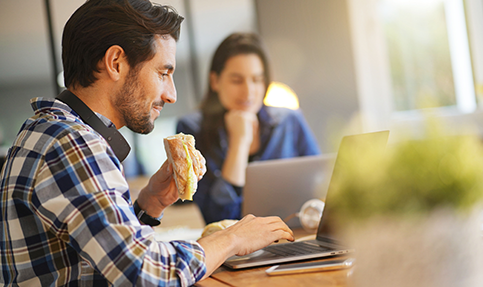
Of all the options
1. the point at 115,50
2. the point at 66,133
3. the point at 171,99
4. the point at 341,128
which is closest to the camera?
the point at 341,128

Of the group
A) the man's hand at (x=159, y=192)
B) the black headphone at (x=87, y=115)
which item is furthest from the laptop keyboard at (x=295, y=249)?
the black headphone at (x=87, y=115)

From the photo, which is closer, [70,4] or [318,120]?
[70,4]

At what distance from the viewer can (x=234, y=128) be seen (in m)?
3.58

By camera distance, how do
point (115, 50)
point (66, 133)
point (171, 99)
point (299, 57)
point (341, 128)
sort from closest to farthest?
point (341, 128), point (66, 133), point (115, 50), point (171, 99), point (299, 57)

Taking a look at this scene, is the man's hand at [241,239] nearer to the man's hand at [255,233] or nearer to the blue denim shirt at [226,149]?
the man's hand at [255,233]

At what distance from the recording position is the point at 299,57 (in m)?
3.96

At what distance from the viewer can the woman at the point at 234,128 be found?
3.45 m

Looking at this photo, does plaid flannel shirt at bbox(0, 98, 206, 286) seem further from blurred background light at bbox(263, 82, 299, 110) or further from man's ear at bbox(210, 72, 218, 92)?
blurred background light at bbox(263, 82, 299, 110)

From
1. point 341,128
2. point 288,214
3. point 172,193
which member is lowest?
point 288,214

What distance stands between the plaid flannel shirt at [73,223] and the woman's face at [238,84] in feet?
8.73

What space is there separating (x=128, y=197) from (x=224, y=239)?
22cm

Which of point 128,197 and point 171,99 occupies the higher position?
point 171,99

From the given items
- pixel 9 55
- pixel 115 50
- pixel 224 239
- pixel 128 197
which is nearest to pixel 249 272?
pixel 224 239

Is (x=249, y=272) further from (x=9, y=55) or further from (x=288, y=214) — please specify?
(x=9, y=55)
